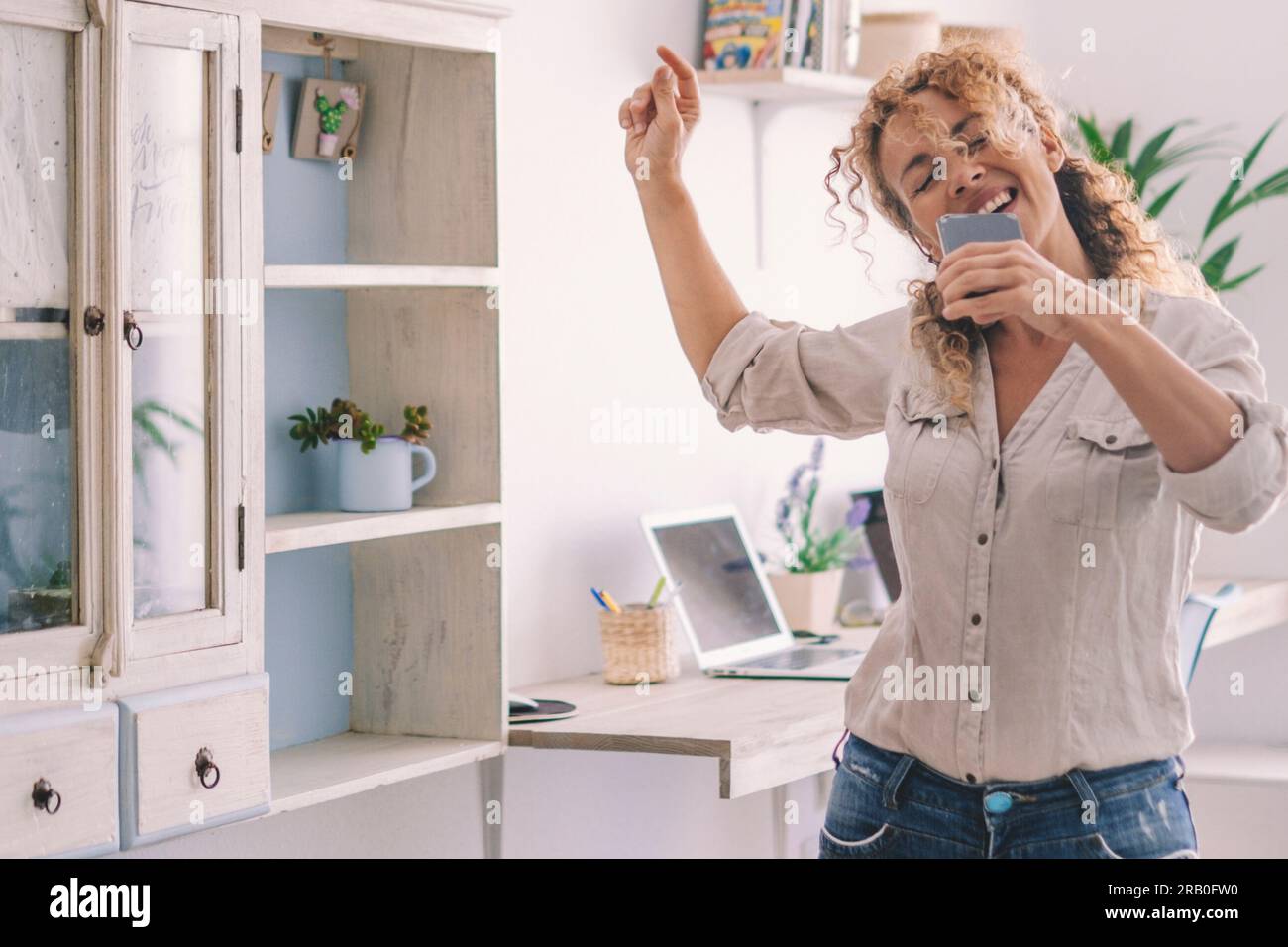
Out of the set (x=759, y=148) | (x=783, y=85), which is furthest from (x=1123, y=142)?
(x=783, y=85)

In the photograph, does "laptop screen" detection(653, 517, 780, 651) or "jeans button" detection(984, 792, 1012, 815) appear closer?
"jeans button" detection(984, 792, 1012, 815)

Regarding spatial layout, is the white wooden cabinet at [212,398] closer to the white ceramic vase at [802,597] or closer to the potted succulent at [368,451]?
the potted succulent at [368,451]

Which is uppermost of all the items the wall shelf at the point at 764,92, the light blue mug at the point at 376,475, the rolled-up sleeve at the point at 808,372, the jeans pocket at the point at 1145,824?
the wall shelf at the point at 764,92

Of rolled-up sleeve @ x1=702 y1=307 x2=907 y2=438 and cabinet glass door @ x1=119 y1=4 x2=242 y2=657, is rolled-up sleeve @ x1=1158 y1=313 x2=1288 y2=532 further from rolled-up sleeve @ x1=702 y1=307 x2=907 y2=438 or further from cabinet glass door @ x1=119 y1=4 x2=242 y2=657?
cabinet glass door @ x1=119 y1=4 x2=242 y2=657

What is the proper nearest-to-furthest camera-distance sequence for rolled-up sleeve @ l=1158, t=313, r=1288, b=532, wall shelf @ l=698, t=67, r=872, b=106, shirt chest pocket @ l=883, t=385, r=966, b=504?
rolled-up sleeve @ l=1158, t=313, r=1288, b=532 → shirt chest pocket @ l=883, t=385, r=966, b=504 → wall shelf @ l=698, t=67, r=872, b=106

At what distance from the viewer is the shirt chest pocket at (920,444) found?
4.91ft

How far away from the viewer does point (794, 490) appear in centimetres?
322

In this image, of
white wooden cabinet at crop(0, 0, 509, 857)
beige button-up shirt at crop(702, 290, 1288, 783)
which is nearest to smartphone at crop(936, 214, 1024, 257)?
beige button-up shirt at crop(702, 290, 1288, 783)

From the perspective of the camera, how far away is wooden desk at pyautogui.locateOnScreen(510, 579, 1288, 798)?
224 cm

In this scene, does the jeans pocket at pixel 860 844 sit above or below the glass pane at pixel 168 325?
below

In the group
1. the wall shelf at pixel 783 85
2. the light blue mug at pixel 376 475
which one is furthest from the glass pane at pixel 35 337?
the wall shelf at pixel 783 85

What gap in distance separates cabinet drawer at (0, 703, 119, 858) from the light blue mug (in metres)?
0.55

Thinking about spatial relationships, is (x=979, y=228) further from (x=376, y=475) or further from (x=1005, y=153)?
(x=376, y=475)

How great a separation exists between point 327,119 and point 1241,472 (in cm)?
147
